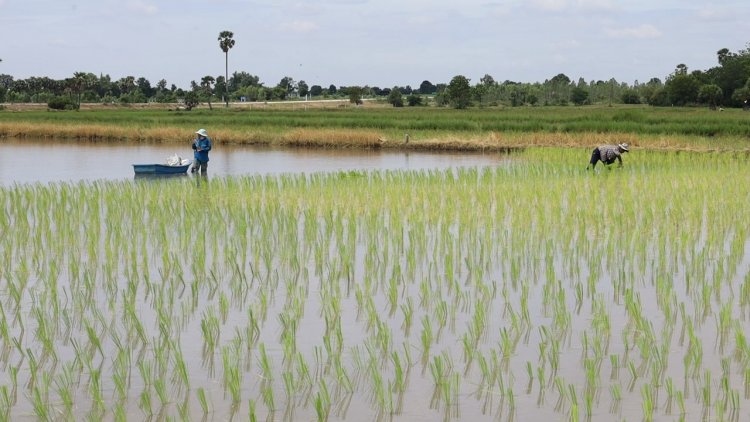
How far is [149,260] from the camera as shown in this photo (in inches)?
344

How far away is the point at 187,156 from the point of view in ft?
85.3

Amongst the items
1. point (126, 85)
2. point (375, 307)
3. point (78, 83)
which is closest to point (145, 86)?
point (126, 85)

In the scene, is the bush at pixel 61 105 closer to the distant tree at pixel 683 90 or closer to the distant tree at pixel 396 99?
the distant tree at pixel 396 99

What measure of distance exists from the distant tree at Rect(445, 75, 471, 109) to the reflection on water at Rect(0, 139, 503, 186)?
42.1 meters

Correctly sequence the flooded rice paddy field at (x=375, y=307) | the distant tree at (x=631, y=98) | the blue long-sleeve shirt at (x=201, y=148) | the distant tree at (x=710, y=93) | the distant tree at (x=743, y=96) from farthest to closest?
the distant tree at (x=631, y=98) → the distant tree at (x=710, y=93) → the distant tree at (x=743, y=96) → the blue long-sleeve shirt at (x=201, y=148) → the flooded rice paddy field at (x=375, y=307)

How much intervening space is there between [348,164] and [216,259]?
544 inches

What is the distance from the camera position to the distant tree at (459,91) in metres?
70.7

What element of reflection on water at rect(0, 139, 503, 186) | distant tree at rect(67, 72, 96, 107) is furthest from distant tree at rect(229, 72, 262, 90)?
reflection on water at rect(0, 139, 503, 186)

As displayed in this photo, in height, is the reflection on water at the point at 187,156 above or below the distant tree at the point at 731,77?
below

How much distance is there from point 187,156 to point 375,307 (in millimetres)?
19681

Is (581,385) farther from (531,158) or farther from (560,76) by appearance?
(560,76)

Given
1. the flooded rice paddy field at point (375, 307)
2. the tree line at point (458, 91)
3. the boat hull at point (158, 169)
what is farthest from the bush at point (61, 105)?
the flooded rice paddy field at point (375, 307)

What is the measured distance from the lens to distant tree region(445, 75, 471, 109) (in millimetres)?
70688

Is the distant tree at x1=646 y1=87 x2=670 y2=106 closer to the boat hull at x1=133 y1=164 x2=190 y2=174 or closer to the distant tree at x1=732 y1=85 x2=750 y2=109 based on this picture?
the distant tree at x1=732 y1=85 x2=750 y2=109
